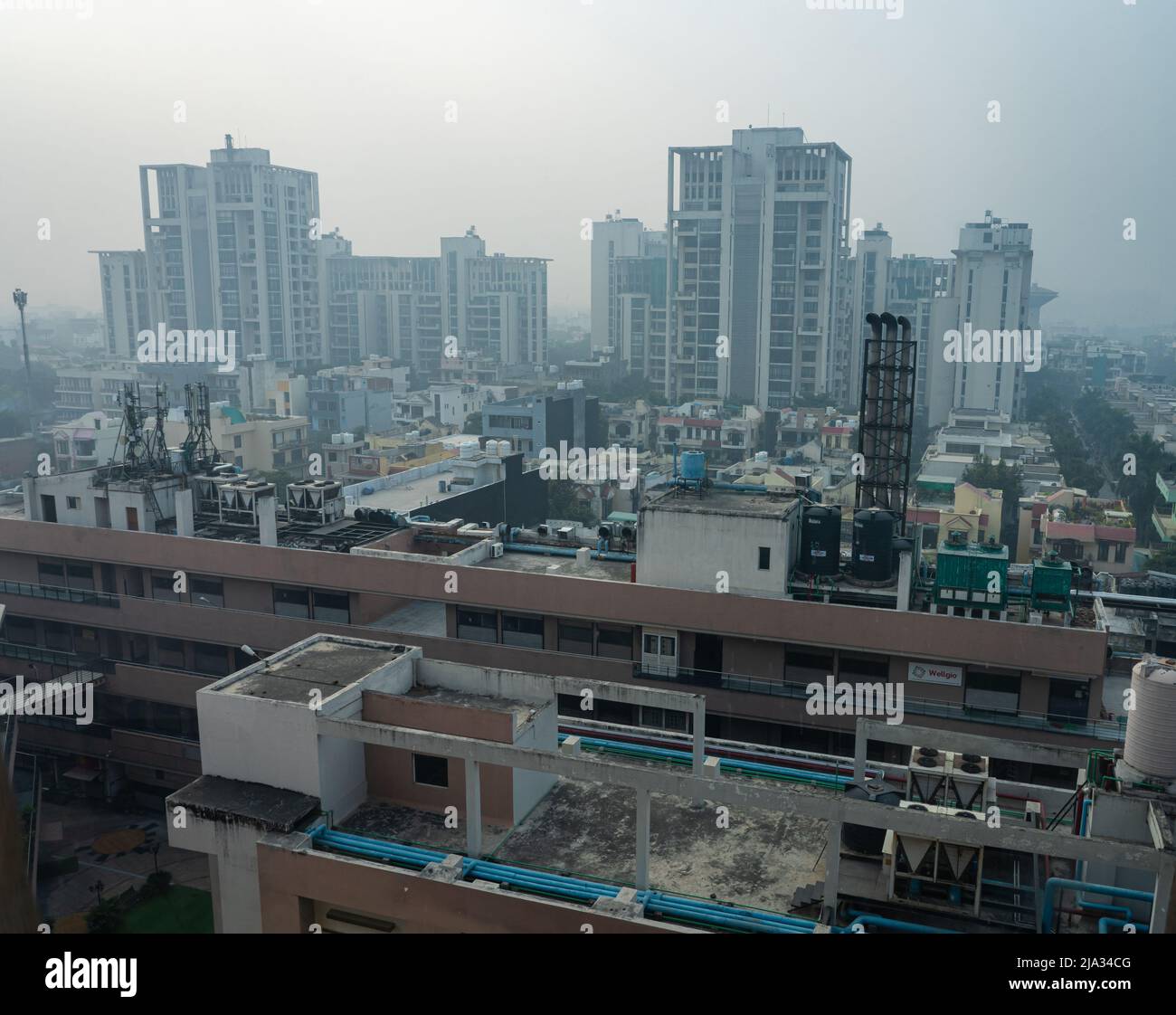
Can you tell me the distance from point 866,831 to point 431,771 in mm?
4050

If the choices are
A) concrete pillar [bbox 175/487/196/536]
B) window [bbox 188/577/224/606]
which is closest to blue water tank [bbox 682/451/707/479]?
window [bbox 188/577/224/606]

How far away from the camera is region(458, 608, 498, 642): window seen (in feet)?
51.5

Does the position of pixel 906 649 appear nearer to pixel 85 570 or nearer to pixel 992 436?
pixel 85 570

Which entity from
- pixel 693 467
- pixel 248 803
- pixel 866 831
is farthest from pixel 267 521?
pixel 866 831

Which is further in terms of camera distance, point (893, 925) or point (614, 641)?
point (614, 641)

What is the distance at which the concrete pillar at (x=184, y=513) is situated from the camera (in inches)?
711

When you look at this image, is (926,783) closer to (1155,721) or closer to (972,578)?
(1155,721)

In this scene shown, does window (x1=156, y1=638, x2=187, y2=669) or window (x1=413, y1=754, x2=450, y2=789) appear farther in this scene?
window (x1=156, y1=638, x2=187, y2=669)

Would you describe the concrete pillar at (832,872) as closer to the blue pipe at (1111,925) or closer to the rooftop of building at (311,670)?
the blue pipe at (1111,925)

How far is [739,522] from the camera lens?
14352mm

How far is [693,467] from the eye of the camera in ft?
52.3

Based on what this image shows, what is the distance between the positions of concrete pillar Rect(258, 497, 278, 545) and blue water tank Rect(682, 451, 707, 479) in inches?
293

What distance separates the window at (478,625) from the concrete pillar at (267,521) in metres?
4.14

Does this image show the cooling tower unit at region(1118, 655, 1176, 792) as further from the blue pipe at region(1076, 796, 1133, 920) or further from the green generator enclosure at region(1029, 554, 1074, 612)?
the green generator enclosure at region(1029, 554, 1074, 612)
